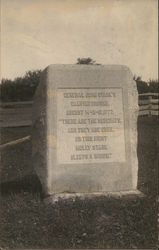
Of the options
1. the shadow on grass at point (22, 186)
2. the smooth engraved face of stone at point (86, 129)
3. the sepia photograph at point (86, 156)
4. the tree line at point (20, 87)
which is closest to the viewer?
the sepia photograph at point (86, 156)

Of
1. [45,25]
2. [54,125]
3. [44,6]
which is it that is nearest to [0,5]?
[44,6]

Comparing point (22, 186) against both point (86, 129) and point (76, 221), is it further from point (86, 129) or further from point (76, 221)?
point (76, 221)

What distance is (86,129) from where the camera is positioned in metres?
7.21

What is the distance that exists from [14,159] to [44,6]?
14.0 ft

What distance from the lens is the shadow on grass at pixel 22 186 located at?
755cm

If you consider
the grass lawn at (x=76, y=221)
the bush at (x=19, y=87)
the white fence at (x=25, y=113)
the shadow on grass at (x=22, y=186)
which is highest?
the bush at (x=19, y=87)

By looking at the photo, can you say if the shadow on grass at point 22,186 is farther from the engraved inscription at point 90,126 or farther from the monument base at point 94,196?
the engraved inscription at point 90,126

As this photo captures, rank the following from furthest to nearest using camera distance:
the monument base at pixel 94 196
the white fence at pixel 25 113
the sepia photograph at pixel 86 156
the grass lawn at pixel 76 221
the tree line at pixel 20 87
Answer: the tree line at pixel 20 87 → the white fence at pixel 25 113 → the monument base at pixel 94 196 → the sepia photograph at pixel 86 156 → the grass lawn at pixel 76 221

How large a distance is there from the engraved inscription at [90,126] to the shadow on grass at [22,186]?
2.99ft

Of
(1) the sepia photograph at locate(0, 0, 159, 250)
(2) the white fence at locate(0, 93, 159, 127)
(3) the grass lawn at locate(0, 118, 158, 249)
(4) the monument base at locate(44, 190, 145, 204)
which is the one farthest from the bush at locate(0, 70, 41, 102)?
(4) the monument base at locate(44, 190, 145, 204)

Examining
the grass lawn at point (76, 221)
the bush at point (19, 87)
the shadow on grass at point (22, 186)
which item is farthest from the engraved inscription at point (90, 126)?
Answer: the bush at point (19, 87)

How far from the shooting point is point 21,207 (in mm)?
6695

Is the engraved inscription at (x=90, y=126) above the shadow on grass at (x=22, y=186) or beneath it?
above

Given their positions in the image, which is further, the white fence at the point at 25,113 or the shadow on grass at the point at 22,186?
the white fence at the point at 25,113
